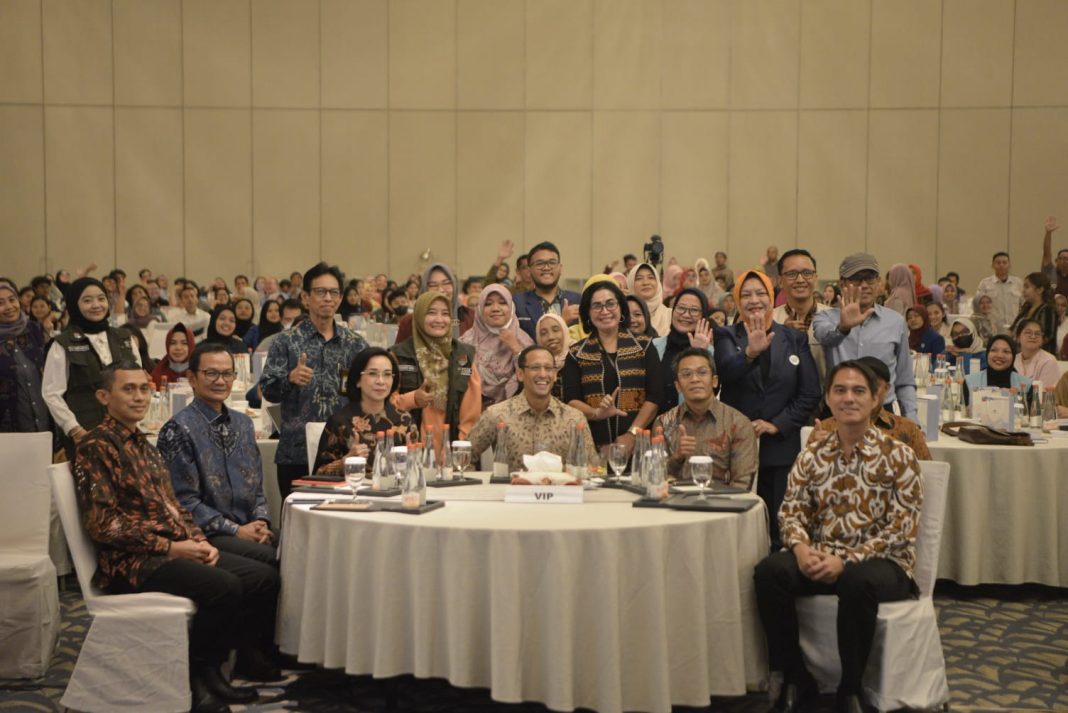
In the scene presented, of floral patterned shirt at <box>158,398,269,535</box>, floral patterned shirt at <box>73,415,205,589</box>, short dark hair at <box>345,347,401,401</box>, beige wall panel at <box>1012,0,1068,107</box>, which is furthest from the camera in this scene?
beige wall panel at <box>1012,0,1068,107</box>

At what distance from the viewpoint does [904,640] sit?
3.82m

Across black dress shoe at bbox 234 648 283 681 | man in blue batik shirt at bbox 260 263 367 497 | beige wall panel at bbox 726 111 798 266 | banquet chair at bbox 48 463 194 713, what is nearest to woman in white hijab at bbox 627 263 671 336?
man in blue batik shirt at bbox 260 263 367 497

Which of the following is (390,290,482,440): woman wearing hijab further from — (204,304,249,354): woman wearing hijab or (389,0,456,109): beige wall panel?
(389,0,456,109): beige wall panel

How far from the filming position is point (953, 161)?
1639 cm

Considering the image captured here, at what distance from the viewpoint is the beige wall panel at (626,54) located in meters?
16.5

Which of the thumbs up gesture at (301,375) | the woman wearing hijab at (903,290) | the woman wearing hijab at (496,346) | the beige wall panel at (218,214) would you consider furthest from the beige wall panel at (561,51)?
the thumbs up gesture at (301,375)

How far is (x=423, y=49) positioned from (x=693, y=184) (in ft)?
14.9

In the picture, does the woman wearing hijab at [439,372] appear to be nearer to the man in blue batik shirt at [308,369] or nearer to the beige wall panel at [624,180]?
the man in blue batik shirt at [308,369]

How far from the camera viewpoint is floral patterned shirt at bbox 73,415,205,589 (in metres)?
3.94

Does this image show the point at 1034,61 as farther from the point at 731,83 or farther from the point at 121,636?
the point at 121,636

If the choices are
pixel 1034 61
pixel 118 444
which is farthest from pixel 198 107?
pixel 118 444

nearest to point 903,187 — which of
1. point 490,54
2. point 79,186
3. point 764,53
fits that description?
point 764,53

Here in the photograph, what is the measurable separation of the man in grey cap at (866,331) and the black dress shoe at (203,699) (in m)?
3.20

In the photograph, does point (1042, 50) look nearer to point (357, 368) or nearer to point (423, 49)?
point (423, 49)
